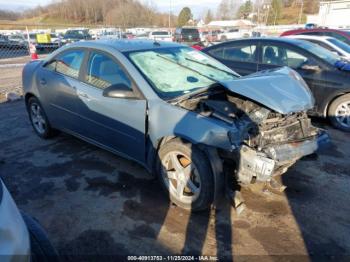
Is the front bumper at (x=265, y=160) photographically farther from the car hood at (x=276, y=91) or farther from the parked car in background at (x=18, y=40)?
the parked car in background at (x=18, y=40)

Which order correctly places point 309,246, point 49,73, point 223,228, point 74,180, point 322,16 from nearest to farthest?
point 309,246 < point 223,228 < point 74,180 < point 49,73 < point 322,16

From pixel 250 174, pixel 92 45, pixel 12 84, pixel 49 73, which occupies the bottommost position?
pixel 12 84

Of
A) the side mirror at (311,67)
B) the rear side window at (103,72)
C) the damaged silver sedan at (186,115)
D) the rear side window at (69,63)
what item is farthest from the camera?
the side mirror at (311,67)

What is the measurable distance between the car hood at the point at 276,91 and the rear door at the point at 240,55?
108 inches

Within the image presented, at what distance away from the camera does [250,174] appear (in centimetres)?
273

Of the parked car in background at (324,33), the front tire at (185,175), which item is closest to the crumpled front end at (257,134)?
the front tire at (185,175)

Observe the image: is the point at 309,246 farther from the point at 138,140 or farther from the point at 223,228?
the point at 138,140

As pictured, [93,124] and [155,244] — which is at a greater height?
[93,124]

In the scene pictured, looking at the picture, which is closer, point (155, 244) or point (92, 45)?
point (155, 244)

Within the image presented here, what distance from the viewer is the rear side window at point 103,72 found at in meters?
3.41

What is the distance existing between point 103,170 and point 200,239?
5.65 feet

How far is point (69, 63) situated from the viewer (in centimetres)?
415

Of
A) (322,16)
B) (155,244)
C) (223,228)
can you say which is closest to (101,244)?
(155,244)

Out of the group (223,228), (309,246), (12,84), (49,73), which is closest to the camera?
(309,246)
